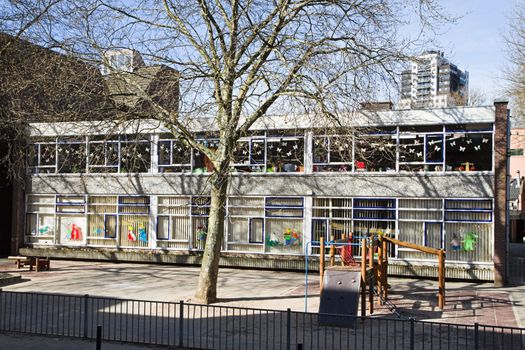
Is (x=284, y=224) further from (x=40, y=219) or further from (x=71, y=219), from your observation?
(x=40, y=219)

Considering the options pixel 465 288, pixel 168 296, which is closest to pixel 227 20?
pixel 168 296

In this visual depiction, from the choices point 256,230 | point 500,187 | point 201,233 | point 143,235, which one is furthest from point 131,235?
point 500,187

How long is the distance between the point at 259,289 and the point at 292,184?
627cm

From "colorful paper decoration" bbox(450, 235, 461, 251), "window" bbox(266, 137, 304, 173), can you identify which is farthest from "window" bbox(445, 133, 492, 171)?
"window" bbox(266, 137, 304, 173)

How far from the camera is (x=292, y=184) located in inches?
984

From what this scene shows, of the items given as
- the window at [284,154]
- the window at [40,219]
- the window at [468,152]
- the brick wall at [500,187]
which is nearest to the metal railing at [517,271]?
the brick wall at [500,187]

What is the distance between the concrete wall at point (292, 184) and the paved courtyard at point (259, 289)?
342 centimetres

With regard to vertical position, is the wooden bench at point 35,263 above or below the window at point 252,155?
below

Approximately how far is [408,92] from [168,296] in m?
9.49

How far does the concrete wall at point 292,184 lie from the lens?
74.0 feet

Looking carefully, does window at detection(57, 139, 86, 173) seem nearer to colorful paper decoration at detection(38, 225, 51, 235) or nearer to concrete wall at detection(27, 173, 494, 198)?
concrete wall at detection(27, 173, 494, 198)

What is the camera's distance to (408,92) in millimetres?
17484

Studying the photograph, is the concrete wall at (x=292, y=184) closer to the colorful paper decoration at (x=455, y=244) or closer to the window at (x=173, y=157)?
the window at (x=173, y=157)

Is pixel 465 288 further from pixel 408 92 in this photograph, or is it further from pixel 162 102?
pixel 162 102
